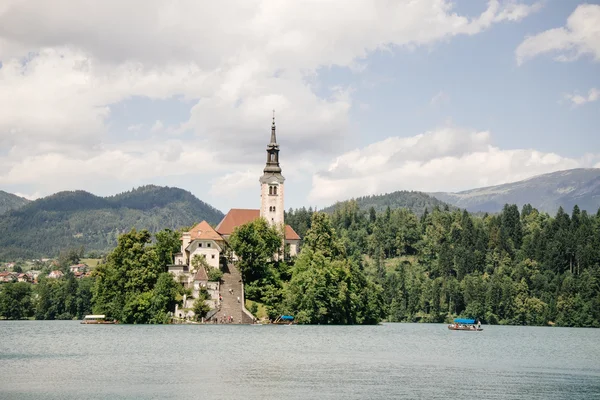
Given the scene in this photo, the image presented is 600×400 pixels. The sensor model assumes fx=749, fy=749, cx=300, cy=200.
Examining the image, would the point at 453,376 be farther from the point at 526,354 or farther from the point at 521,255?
the point at 521,255

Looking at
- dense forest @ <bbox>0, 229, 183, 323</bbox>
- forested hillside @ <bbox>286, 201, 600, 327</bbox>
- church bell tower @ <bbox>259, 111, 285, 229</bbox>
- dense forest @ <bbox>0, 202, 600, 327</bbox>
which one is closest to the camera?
dense forest @ <bbox>0, 229, 183, 323</bbox>

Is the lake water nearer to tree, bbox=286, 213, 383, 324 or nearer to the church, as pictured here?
tree, bbox=286, 213, 383, 324

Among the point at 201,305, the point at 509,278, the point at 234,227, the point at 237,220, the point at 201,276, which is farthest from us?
the point at 509,278

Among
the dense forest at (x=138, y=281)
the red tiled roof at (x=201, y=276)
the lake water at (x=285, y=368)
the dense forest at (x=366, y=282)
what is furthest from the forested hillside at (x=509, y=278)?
the lake water at (x=285, y=368)

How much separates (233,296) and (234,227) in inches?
617

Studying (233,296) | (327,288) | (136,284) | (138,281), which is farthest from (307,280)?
(136,284)

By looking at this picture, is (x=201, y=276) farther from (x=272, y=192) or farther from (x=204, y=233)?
(x=272, y=192)

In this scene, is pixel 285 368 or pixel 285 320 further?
pixel 285 320

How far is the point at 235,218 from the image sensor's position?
137375mm

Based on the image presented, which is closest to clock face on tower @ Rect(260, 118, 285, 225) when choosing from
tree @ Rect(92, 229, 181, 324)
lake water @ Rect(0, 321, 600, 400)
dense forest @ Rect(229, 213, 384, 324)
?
dense forest @ Rect(229, 213, 384, 324)

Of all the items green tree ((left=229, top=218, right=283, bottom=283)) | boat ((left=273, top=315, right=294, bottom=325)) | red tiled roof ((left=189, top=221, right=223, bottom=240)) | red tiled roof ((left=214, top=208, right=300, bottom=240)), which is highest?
red tiled roof ((left=214, top=208, right=300, bottom=240))

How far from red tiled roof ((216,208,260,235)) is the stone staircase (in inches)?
642

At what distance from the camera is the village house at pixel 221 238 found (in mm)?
112819

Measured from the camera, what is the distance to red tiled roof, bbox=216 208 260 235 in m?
135
